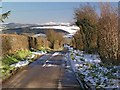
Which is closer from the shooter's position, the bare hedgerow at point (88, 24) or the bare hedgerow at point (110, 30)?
the bare hedgerow at point (110, 30)

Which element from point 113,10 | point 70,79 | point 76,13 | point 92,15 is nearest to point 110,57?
point 113,10

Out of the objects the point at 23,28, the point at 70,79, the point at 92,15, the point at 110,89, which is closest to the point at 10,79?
the point at 70,79

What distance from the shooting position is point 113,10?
2380cm

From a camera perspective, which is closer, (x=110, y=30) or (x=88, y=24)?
(x=110, y=30)

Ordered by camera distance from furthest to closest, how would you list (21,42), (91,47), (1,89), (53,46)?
(53,46) → (91,47) → (21,42) → (1,89)

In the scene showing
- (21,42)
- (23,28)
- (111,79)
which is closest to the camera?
(111,79)

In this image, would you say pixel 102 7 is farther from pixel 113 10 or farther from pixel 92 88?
pixel 92 88

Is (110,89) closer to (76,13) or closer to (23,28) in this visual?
(76,13)

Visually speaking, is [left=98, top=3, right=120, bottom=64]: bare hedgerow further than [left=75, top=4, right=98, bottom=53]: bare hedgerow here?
No

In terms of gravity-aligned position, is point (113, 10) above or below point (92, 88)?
above

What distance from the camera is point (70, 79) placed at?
16875 millimetres

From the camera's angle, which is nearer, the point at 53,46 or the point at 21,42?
the point at 21,42

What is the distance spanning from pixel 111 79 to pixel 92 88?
102 inches

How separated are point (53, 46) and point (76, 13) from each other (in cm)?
3725
